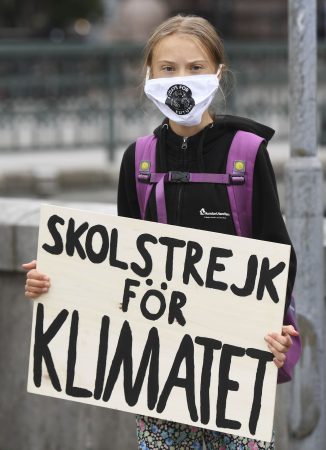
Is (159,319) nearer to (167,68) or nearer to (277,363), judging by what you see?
(277,363)

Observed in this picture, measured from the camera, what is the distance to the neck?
147 inches

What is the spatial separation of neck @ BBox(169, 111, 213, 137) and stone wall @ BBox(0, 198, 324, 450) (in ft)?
5.32

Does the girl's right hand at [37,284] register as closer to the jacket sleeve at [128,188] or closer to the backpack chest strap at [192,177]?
the jacket sleeve at [128,188]

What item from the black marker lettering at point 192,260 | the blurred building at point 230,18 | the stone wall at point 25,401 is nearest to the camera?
the black marker lettering at point 192,260

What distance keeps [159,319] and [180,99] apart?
24.4 inches

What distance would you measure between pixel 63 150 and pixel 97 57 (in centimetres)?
129

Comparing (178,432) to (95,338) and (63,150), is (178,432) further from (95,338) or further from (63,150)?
(63,150)

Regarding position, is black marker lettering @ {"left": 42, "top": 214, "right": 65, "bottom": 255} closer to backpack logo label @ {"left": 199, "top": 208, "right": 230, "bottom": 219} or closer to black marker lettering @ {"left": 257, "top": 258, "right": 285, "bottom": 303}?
backpack logo label @ {"left": 199, "top": 208, "right": 230, "bottom": 219}

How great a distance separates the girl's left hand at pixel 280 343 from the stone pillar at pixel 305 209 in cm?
120

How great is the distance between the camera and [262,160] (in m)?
3.62

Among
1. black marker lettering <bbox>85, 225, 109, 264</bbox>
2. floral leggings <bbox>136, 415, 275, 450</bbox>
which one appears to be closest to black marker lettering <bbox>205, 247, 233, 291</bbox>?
black marker lettering <bbox>85, 225, 109, 264</bbox>

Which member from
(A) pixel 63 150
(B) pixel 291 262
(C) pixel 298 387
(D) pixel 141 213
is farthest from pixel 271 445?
(A) pixel 63 150

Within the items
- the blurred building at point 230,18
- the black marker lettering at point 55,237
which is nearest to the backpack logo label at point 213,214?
the black marker lettering at point 55,237

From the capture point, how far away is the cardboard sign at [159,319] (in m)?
3.64
